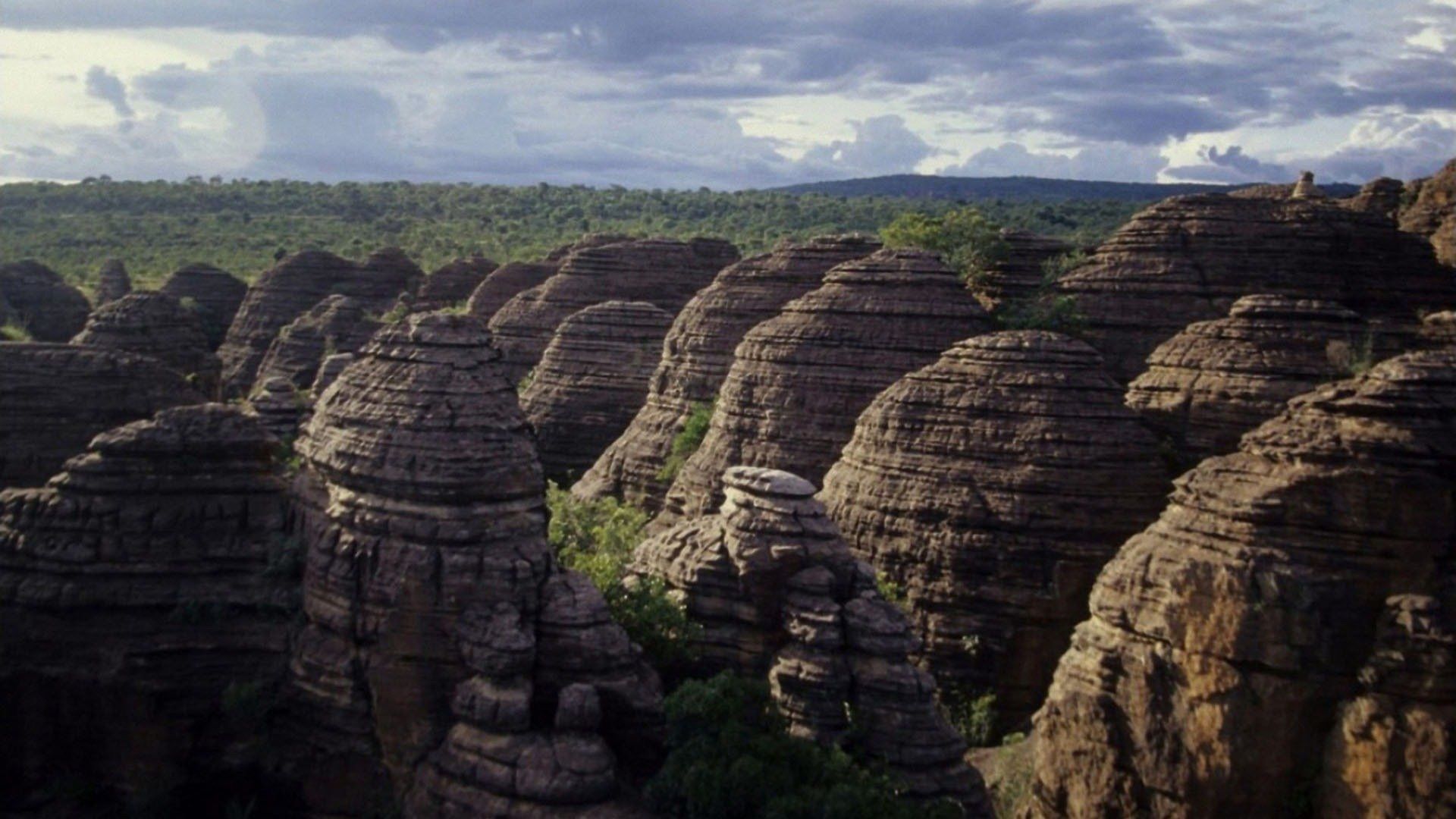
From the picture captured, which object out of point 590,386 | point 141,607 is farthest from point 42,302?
point 141,607

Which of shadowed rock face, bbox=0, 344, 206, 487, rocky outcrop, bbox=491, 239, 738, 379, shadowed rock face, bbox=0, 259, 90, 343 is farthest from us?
shadowed rock face, bbox=0, 259, 90, 343

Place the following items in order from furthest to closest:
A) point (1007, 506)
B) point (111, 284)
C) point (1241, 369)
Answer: point (111, 284), point (1241, 369), point (1007, 506)

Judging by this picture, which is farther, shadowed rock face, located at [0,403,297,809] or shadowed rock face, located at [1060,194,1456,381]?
shadowed rock face, located at [1060,194,1456,381]

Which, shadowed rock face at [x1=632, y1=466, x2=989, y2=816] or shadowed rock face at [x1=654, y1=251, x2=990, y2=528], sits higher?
shadowed rock face at [x1=654, y1=251, x2=990, y2=528]

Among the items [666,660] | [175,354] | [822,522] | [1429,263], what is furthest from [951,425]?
[175,354]

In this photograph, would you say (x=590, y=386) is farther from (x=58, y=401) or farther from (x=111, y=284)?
(x=111, y=284)

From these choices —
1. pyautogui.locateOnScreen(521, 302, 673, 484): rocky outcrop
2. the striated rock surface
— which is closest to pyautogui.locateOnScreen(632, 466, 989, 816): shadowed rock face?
the striated rock surface

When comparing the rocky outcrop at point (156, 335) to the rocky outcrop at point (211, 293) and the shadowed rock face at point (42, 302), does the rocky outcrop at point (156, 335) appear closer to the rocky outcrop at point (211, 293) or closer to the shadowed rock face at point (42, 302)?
the shadowed rock face at point (42, 302)

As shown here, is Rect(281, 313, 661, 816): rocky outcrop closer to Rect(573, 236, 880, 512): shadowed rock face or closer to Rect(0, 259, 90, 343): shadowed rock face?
Rect(573, 236, 880, 512): shadowed rock face
